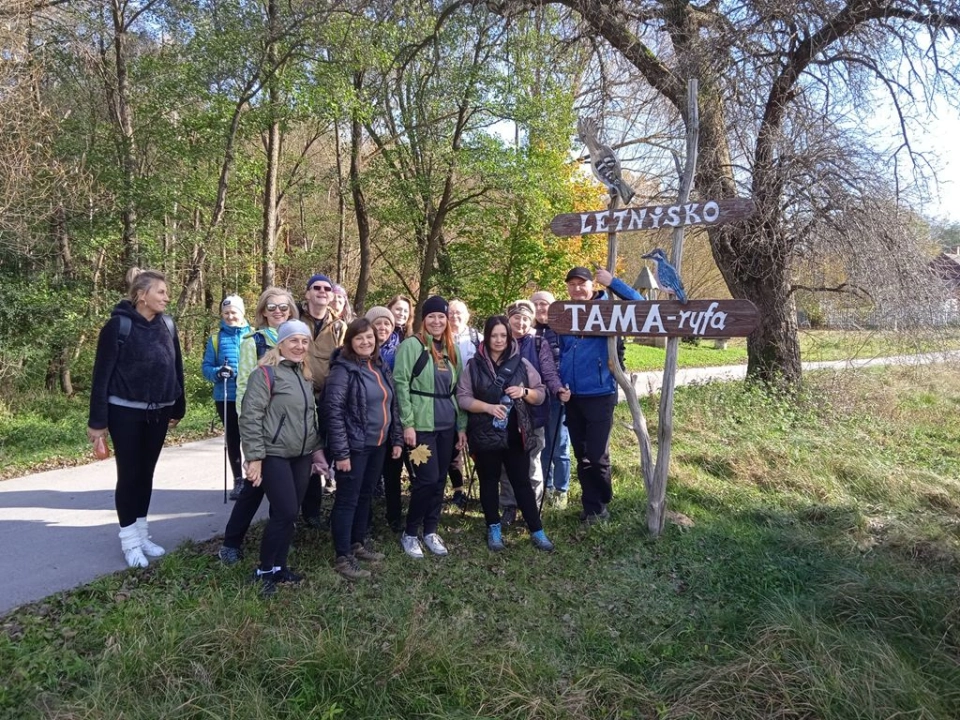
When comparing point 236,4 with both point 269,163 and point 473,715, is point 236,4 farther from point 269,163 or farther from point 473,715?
point 473,715

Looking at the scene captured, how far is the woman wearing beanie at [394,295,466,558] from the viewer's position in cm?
410

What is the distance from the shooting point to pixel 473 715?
2.54 m

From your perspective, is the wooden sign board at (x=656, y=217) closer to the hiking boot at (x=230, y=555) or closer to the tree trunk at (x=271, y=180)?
the hiking boot at (x=230, y=555)

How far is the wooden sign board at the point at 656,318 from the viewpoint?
3984 mm

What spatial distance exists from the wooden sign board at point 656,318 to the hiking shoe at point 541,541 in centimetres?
152

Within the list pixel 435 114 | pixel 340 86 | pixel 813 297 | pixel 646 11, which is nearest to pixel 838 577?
Result: pixel 813 297

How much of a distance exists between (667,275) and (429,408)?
1933mm

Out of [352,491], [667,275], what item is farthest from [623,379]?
[352,491]

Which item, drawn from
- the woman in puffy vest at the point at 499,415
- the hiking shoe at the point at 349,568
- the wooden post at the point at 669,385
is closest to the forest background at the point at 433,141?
the wooden post at the point at 669,385

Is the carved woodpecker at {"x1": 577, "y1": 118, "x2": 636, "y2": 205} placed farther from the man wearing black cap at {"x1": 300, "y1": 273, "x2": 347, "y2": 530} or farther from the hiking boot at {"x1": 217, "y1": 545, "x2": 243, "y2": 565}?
the hiking boot at {"x1": 217, "y1": 545, "x2": 243, "y2": 565}

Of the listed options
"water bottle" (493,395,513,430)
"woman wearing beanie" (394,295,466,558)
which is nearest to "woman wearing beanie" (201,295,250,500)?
"woman wearing beanie" (394,295,466,558)

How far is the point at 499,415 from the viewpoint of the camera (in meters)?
4.11

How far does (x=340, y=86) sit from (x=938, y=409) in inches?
455

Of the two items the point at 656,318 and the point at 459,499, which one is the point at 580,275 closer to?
the point at 656,318
